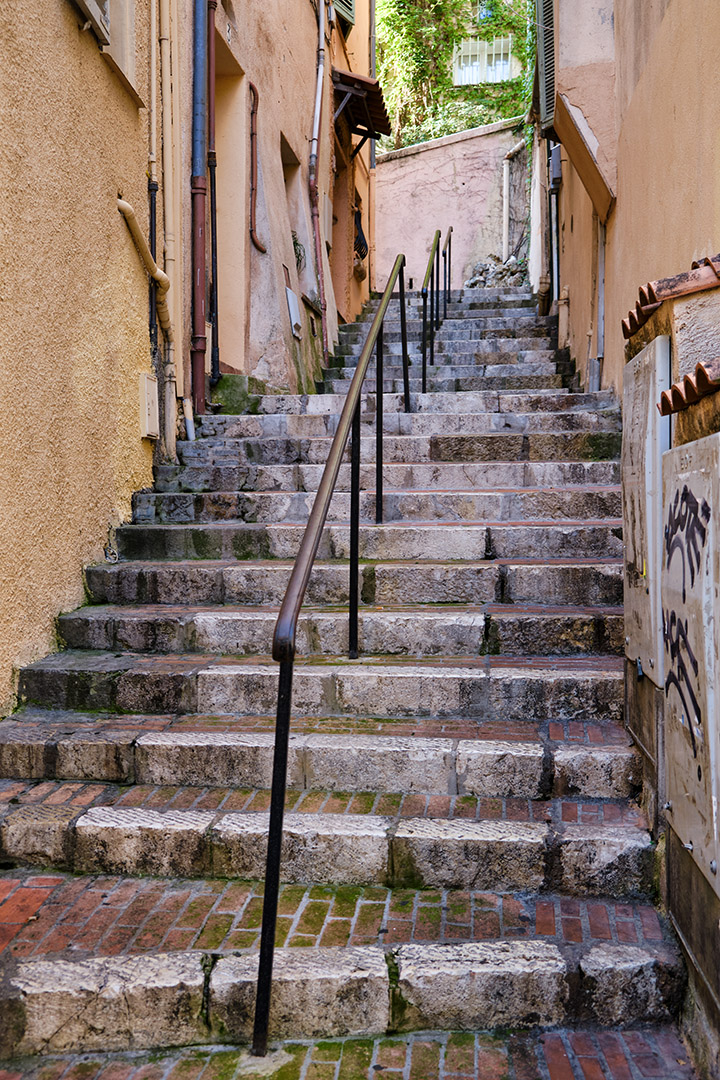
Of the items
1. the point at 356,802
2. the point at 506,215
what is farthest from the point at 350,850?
the point at 506,215

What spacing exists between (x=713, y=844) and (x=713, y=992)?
12.9 inches

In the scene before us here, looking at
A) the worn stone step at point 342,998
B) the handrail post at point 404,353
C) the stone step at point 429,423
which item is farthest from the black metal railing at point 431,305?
A: the worn stone step at point 342,998

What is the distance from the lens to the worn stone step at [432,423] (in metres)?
4.82

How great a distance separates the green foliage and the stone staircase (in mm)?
15290

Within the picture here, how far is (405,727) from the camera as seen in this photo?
2.88 meters

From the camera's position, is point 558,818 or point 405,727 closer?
point 558,818

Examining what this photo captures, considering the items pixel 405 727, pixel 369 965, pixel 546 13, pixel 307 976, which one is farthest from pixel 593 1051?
pixel 546 13

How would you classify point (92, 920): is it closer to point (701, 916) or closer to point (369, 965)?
point (369, 965)

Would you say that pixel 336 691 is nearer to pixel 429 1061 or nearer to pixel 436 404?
pixel 429 1061

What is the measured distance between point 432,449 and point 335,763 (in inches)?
94.3

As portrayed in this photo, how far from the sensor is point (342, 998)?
2033mm

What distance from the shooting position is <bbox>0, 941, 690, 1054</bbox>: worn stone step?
203 centimetres

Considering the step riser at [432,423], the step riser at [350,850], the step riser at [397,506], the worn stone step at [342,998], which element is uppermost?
the step riser at [432,423]

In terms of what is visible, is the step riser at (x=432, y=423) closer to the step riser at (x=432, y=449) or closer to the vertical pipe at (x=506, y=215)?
the step riser at (x=432, y=449)
